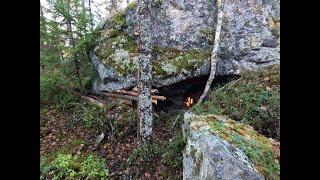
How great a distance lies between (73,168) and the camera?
845 centimetres

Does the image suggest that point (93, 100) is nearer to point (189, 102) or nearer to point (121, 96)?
point (121, 96)

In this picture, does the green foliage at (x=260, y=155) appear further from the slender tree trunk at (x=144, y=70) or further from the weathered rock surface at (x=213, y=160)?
the slender tree trunk at (x=144, y=70)

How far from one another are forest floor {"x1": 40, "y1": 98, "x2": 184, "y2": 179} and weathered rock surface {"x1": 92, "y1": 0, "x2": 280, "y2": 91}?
5.94ft

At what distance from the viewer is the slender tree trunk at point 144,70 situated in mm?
8656

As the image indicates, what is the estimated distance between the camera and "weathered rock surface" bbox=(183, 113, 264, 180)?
4.20 metres

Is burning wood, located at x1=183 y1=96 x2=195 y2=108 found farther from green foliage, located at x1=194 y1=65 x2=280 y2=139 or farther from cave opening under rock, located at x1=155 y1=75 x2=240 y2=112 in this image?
green foliage, located at x1=194 y1=65 x2=280 y2=139

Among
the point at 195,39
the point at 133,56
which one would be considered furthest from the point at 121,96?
the point at 195,39

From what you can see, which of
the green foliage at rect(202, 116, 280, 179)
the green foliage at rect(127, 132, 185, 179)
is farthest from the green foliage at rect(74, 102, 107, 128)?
the green foliage at rect(202, 116, 280, 179)

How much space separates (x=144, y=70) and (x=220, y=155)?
4.70 metres

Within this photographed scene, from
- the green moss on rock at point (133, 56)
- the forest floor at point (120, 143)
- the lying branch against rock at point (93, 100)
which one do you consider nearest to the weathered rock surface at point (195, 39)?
the green moss on rock at point (133, 56)

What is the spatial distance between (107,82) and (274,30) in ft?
24.0
